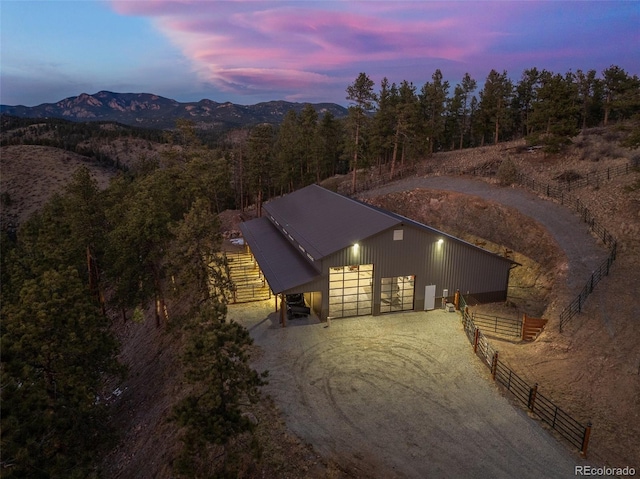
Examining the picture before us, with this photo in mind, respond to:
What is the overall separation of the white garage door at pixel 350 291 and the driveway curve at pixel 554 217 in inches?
439

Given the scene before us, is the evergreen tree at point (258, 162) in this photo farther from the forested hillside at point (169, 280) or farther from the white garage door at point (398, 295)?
the white garage door at point (398, 295)

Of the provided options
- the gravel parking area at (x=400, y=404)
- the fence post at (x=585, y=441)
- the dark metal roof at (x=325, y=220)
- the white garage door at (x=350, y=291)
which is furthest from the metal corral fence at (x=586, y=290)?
the white garage door at (x=350, y=291)

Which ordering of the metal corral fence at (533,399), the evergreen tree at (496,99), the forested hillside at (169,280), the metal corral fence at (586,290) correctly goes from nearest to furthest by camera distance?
the forested hillside at (169,280)
the metal corral fence at (533,399)
the metal corral fence at (586,290)
the evergreen tree at (496,99)

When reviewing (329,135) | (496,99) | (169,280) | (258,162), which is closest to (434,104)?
(496,99)

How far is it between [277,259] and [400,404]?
13.2 m

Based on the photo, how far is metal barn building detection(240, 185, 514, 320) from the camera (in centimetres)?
2083

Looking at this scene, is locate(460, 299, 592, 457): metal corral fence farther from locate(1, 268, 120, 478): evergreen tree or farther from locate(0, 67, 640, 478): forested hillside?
locate(1, 268, 120, 478): evergreen tree

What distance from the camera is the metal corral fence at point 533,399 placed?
12.1 meters

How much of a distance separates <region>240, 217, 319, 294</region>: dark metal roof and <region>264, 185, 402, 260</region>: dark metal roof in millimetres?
931

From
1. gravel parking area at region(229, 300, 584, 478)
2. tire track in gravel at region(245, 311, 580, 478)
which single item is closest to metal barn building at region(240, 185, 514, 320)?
gravel parking area at region(229, 300, 584, 478)

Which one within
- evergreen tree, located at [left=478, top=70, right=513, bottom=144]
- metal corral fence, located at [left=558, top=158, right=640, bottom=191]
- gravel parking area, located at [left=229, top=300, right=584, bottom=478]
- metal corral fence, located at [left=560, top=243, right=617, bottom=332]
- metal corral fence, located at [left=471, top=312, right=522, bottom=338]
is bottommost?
metal corral fence, located at [left=471, top=312, right=522, bottom=338]

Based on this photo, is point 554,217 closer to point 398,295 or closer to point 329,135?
point 398,295

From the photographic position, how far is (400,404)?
45.8ft

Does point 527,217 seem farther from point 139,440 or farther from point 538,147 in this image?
point 139,440
